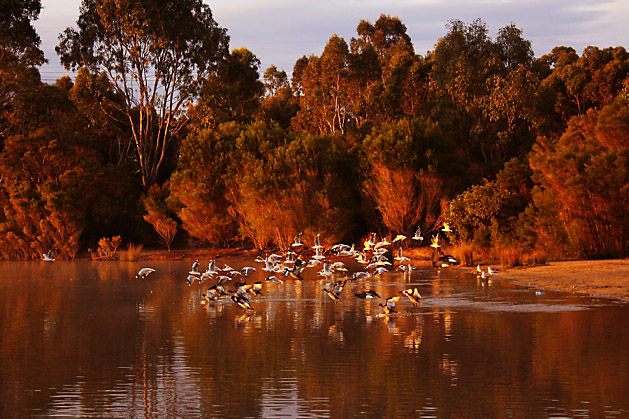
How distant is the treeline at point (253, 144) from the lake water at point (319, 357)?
18.6 metres

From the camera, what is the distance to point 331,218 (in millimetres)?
46000

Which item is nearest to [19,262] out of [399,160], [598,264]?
[399,160]

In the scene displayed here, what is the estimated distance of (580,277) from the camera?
26.8m

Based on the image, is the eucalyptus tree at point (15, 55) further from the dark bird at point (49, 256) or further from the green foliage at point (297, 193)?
the green foliage at point (297, 193)

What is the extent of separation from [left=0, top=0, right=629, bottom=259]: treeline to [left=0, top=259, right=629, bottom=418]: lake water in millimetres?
18556

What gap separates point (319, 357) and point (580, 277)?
1548cm

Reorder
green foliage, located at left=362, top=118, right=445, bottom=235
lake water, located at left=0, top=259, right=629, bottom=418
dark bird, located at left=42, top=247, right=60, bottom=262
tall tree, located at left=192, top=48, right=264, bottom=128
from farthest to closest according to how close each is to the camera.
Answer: tall tree, located at left=192, top=48, right=264, bottom=128, green foliage, located at left=362, top=118, right=445, bottom=235, dark bird, located at left=42, top=247, right=60, bottom=262, lake water, located at left=0, top=259, right=629, bottom=418

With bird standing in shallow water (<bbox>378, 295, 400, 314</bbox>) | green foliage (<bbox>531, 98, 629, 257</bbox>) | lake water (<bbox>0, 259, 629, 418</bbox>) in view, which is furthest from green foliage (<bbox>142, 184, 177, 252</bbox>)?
bird standing in shallow water (<bbox>378, 295, 400, 314</bbox>)

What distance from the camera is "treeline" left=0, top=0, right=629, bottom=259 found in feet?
148

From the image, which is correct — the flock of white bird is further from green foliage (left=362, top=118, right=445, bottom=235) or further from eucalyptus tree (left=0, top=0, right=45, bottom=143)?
eucalyptus tree (left=0, top=0, right=45, bottom=143)

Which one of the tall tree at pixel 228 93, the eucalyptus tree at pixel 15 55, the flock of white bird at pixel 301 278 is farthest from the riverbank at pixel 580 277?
the eucalyptus tree at pixel 15 55

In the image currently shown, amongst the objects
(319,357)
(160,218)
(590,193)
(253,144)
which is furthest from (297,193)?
(319,357)

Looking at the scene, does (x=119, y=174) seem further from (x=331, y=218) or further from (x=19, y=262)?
(x=331, y=218)

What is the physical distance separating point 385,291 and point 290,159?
890 inches
